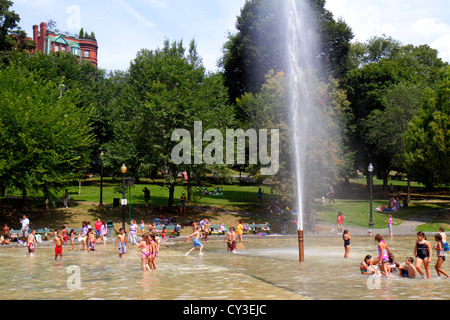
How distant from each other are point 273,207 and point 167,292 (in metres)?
33.8

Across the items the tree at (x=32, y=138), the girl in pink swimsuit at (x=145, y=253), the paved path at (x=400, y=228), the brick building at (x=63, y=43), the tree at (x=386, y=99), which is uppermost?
the brick building at (x=63, y=43)

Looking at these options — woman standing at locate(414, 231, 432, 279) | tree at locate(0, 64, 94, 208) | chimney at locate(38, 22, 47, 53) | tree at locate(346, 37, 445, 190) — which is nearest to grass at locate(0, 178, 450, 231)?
tree at locate(0, 64, 94, 208)

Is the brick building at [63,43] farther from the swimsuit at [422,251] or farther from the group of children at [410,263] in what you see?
the swimsuit at [422,251]

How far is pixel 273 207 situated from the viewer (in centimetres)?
4750

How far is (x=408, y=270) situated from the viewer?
17.2m

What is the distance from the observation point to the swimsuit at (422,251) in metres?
17.1

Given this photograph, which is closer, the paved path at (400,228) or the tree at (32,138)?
the tree at (32,138)

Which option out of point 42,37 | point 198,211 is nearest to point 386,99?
point 198,211

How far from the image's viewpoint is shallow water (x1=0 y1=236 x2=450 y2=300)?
553 inches

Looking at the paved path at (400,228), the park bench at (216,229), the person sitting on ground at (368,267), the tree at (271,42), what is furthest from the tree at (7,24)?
the person sitting on ground at (368,267)

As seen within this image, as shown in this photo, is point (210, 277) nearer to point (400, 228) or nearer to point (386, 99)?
point (400, 228)

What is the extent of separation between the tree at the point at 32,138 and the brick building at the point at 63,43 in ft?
231

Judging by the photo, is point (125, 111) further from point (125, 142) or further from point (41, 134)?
point (41, 134)
